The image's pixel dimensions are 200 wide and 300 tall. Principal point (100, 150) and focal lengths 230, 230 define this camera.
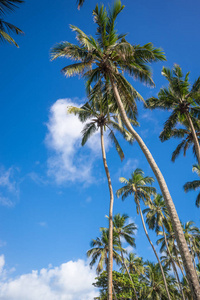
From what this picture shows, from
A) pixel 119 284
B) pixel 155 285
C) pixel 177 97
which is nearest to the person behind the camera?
pixel 177 97

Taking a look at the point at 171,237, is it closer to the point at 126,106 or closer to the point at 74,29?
the point at 126,106

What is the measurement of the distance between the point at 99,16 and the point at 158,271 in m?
36.8

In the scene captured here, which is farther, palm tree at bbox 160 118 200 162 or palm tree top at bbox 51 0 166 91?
palm tree at bbox 160 118 200 162

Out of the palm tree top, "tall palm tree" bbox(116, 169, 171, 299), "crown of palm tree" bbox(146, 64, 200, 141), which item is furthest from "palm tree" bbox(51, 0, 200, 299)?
"tall palm tree" bbox(116, 169, 171, 299)

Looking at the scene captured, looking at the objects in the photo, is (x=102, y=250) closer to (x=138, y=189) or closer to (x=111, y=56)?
(x=138, y=189)

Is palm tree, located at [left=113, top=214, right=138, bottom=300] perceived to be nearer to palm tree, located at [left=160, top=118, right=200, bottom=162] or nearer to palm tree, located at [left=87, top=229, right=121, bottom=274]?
palm tree, located at [left=87, top=229, right=121, bottom=274]

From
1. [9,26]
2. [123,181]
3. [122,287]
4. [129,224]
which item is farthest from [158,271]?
[9,26]

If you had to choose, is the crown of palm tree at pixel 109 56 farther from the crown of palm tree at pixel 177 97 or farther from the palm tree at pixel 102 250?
the palm tree at pixel 102 250

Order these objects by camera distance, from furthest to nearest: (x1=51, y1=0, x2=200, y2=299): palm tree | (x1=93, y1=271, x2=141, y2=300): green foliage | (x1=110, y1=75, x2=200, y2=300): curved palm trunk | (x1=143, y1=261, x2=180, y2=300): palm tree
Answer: (x1=143, y1=261, x2=180, y2=300): palm tree < (x1=93, y1=271, x2=141, y2=300): green foliage < (x1=51, y1=0, x2=200, y2=299): palm tree < (x1=110, y1=75, x2=200, y2=300): curved palm trunk

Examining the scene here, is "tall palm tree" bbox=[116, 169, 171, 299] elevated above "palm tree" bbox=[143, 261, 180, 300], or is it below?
above

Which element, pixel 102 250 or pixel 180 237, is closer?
pixel 180 237

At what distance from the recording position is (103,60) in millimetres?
12328

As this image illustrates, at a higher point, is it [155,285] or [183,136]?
[183,136]

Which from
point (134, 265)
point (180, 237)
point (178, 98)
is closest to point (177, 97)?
point (178, 98)
